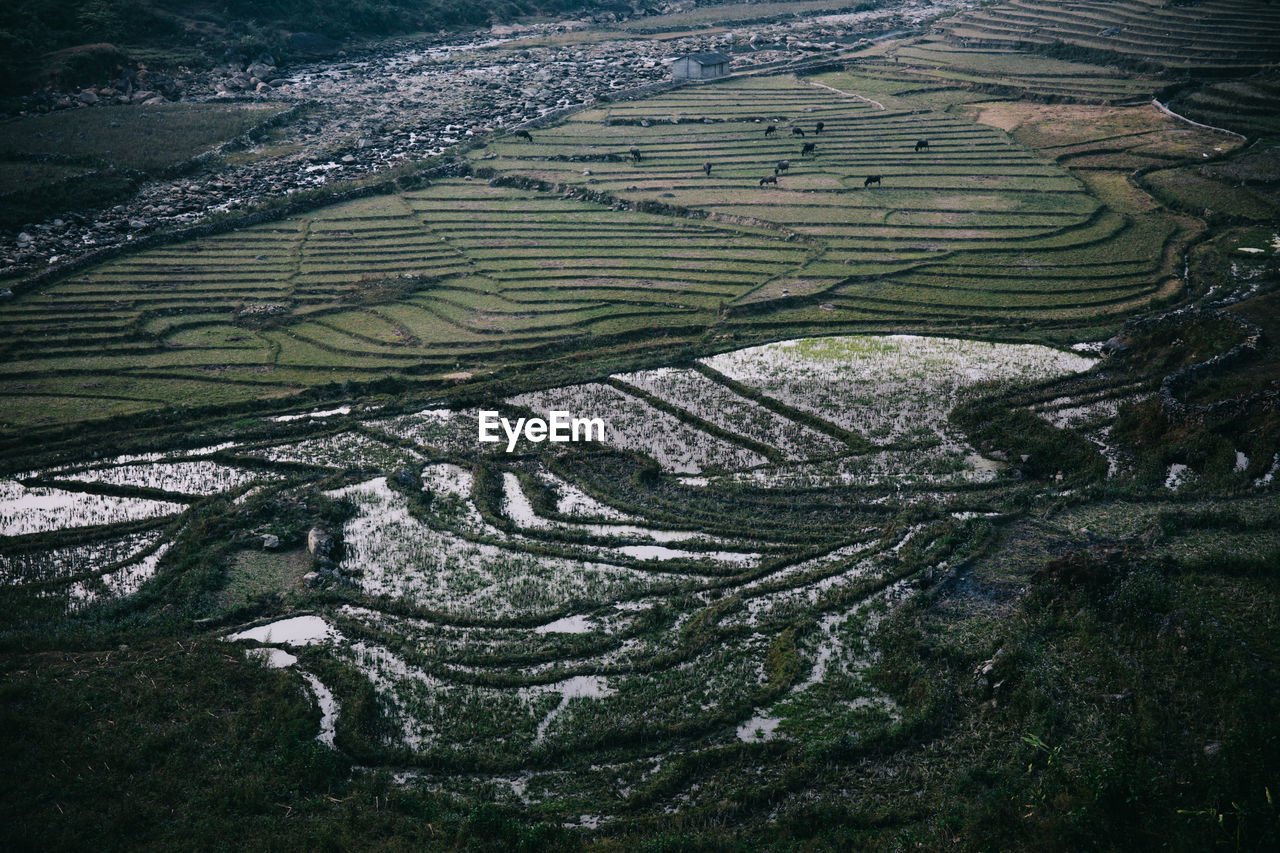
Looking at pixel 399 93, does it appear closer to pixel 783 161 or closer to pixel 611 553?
pixel 783 161

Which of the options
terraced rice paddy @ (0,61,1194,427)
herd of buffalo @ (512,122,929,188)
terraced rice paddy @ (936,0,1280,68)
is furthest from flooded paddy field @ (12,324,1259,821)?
terraced rice paddy @ (936,0,1280,68)

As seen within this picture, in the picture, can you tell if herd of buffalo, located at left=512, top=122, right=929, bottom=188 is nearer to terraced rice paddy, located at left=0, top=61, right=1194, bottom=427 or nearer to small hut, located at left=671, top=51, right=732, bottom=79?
terraced rice paddy, located at left=0, top=61, right=1194, bottom=427

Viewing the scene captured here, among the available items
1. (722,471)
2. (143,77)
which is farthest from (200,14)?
(722,471)

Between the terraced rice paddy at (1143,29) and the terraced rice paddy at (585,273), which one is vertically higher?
the terraced rice paddy at (1143,29)

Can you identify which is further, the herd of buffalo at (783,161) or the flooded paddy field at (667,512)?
the herd of buffalo at (783,161)

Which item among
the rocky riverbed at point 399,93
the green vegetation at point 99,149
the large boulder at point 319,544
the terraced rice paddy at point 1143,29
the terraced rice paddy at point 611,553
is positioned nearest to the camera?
the terraced rice paddy at point 611,553

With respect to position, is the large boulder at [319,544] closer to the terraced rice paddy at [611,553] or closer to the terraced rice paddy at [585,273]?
the terraced rice paddy at [611,553]

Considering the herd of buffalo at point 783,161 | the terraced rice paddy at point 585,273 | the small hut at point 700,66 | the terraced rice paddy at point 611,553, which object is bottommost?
the terraced rice paddy at point 611,553

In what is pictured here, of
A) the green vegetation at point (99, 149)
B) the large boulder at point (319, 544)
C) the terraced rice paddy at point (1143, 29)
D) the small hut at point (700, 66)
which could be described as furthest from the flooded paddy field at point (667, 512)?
the small hut at point (700, 66)

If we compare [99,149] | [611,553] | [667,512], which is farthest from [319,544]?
[99,149]
